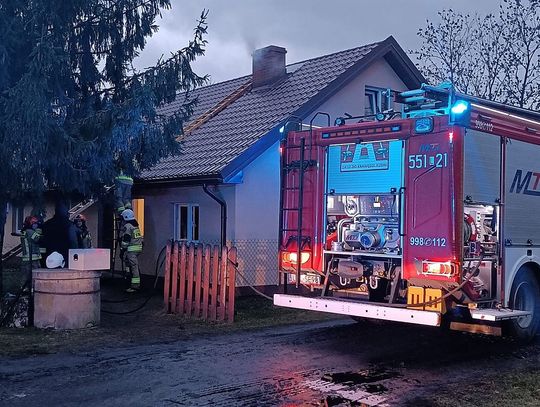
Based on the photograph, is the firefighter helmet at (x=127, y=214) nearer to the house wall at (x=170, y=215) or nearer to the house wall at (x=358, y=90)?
the house wall at (x=170, y=215)

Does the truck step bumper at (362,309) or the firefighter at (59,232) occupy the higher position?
the firefighter at (59,232)

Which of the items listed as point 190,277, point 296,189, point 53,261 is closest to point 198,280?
point 190,277

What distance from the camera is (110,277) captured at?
1719 cm

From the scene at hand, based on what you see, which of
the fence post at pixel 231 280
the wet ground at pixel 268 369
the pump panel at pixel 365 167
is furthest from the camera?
the fence post at pixel 231 280

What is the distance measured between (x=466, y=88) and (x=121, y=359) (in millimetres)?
23666

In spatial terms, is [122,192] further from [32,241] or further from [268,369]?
[268,369]

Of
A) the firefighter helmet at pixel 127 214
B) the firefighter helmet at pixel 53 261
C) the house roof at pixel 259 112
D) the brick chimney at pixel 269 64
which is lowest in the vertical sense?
the firefighter helmet at pixel 53 261

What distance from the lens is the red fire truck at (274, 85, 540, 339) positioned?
26.1ft

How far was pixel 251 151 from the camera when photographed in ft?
45.3

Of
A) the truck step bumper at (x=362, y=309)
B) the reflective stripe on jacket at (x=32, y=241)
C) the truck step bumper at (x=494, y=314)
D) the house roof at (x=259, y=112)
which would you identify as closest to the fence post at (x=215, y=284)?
the truck step bumper at (x=362, y=309)

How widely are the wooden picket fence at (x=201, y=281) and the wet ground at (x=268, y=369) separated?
3.66ft

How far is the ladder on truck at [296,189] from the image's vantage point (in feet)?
31.3

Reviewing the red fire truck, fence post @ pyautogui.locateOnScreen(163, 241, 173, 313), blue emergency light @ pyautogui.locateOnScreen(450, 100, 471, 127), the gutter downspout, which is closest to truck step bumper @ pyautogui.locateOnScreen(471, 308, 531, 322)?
the red fire truck

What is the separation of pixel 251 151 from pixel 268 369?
671cm
